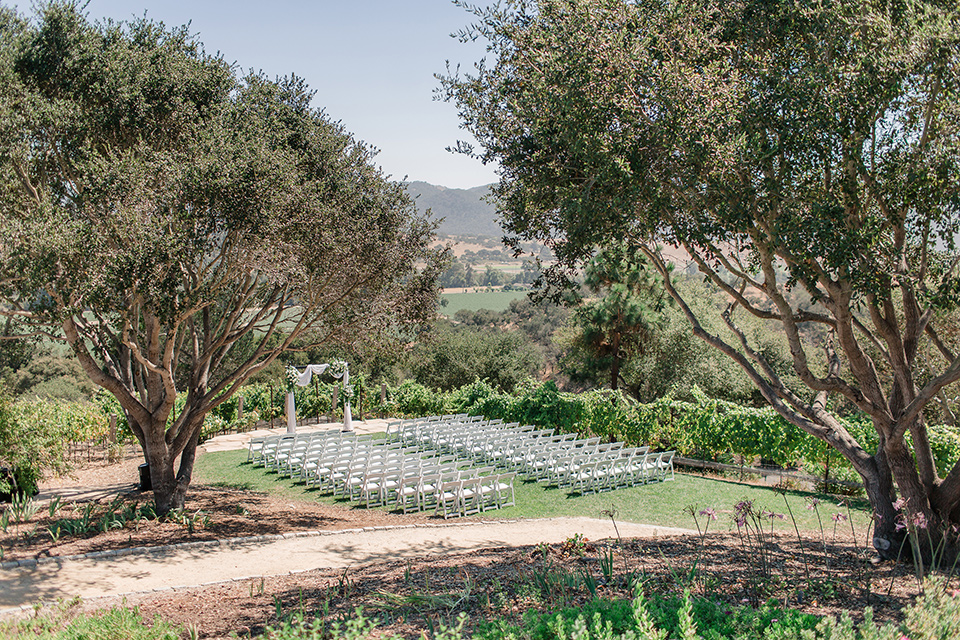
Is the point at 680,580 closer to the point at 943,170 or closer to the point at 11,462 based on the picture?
the point at 943,170

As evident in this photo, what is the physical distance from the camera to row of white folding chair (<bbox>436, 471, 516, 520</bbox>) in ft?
38.1

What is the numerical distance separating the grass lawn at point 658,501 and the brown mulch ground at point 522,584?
7.67 ft

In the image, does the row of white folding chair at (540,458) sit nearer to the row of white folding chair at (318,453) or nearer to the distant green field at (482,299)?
the row of white folding chair at (318,453)

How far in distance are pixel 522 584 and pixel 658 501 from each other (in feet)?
23.9

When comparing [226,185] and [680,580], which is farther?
[226,185]

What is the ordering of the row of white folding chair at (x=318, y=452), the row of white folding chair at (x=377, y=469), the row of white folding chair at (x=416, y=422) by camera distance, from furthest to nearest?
the row of white folding chair at (x=416, y=422)
the row of white folding chair at (x=318, y=452)
the row of white folding chair at (x=377, y=469)

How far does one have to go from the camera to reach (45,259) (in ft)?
25.3

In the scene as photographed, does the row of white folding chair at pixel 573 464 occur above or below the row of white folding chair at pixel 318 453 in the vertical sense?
below

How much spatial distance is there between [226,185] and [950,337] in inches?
708

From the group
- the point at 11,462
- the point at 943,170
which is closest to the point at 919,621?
the point at 943,170

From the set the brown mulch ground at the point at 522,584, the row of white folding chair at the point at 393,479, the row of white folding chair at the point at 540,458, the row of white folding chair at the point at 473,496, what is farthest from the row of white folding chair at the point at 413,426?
the brown mulch ground at the point at 522,584

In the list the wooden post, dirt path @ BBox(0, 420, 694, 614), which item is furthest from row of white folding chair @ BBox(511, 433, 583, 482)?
the wooden post

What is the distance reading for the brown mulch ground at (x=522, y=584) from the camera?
202 inches

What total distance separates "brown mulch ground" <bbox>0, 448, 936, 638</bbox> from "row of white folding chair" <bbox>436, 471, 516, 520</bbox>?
3301mm
